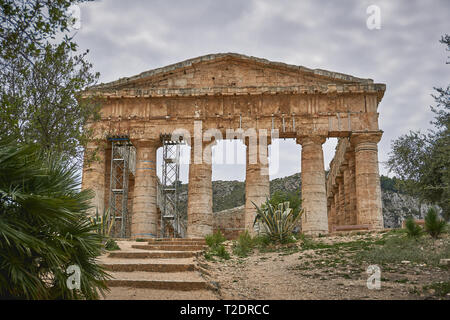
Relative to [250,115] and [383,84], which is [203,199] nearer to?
[250,115]

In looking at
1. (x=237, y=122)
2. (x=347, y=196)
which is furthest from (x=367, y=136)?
(x=237, y=122)

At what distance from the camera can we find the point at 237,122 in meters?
22.4

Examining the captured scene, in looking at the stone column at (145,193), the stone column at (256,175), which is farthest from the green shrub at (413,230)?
the stone column at (145,193)

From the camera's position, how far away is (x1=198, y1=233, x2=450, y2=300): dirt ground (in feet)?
27.2

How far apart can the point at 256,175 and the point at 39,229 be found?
55.2 feet

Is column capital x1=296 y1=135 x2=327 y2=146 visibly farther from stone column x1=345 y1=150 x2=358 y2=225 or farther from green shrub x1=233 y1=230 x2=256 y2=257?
green shrub x1=233 y1=230 x2=256 y2=257

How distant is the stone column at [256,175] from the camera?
2169cm

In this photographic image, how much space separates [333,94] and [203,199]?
8071mm

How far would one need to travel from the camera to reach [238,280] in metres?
10.1

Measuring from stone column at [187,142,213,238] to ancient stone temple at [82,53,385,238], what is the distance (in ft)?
0.16

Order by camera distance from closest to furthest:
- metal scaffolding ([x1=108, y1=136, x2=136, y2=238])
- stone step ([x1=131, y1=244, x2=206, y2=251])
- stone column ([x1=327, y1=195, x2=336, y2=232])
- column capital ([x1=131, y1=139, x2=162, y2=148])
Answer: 1. stone step ([x1=131, y1=244, x2=206, y2=251])
2. column capital ([x1=131, y1=139, x2=162, y2=148])
3. metal scaffolding ([x1=108, y1=136, x2=136, y2=238])
4. stone column ([x1=327, y1=195, x2=336, y2=232])

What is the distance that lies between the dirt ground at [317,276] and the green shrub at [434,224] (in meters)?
0.33

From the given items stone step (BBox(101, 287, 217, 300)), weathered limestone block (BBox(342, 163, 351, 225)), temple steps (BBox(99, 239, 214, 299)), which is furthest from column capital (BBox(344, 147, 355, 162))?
stone step (BBox(101, 287, 217, 300))

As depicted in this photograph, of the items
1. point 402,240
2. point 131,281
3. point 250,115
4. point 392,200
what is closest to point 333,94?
point 250,115
